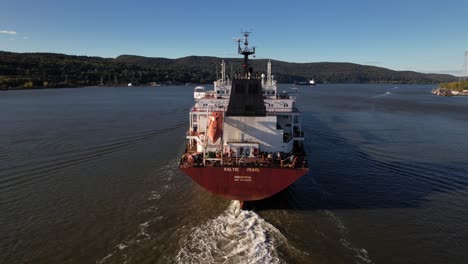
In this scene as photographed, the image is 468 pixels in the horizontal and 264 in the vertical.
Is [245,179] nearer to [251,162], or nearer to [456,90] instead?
[251,162]

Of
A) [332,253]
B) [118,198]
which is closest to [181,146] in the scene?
[118,198]

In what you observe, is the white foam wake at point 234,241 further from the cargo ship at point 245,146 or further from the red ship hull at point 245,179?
the cargo ship at point 245,146

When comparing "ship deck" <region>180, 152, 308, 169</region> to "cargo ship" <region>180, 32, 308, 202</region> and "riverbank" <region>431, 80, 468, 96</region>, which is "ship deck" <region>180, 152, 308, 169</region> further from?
"riverbank" <region>431, 80, 468, 96</region>

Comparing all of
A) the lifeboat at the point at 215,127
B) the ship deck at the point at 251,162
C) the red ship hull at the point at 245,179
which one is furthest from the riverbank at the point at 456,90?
the lifeboat at the point at 215,127

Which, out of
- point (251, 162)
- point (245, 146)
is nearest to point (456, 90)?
point (245, 146)

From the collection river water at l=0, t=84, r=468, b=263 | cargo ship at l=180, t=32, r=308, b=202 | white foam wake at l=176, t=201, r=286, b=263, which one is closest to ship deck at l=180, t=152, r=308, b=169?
cargo ship at l=180, t=32, r=308, b=202

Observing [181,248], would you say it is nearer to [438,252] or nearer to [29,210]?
[29,210]
